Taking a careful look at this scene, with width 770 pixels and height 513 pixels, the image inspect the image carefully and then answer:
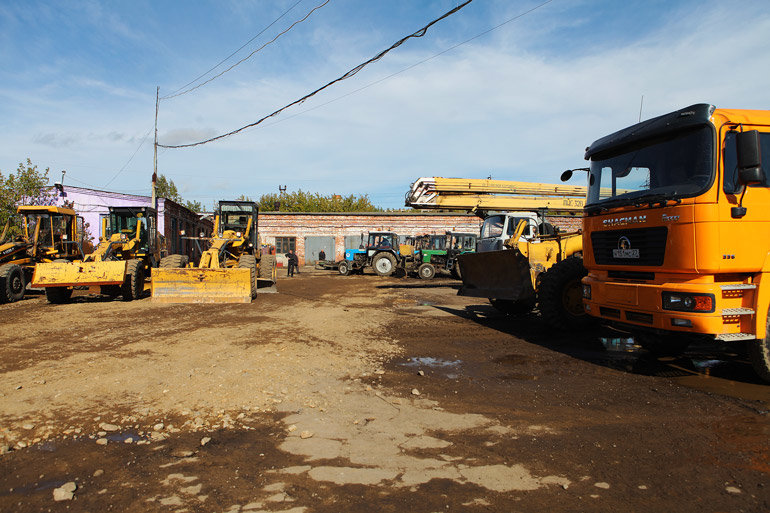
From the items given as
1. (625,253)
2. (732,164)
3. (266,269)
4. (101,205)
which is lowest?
(266,269)

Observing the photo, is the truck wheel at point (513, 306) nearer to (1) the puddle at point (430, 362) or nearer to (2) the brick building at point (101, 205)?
(1) the puddle at point (430, 362)

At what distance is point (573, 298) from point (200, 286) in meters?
8.74

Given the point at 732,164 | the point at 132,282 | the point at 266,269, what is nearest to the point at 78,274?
the point at 132,282

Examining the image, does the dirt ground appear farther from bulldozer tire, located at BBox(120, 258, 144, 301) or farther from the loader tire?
the loader tire

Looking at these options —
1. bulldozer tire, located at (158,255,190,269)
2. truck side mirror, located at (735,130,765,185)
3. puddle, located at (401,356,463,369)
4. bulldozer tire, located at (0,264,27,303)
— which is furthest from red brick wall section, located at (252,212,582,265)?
truck side mirror, located at (735,130,765,185)

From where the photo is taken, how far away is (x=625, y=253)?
537 centimetres

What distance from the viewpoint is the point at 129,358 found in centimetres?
577

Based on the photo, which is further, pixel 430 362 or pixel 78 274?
pixel 78 274

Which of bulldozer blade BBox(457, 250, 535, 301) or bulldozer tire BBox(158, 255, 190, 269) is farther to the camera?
bulldozer tire BBox(158, 255, 190, 269)

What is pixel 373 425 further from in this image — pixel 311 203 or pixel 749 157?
pixel 311 203

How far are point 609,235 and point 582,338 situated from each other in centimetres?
229

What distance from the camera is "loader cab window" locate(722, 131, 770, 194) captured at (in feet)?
15.0

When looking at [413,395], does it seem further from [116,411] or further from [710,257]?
[710,257]

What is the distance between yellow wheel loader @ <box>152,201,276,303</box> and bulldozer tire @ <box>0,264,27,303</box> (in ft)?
12.0
